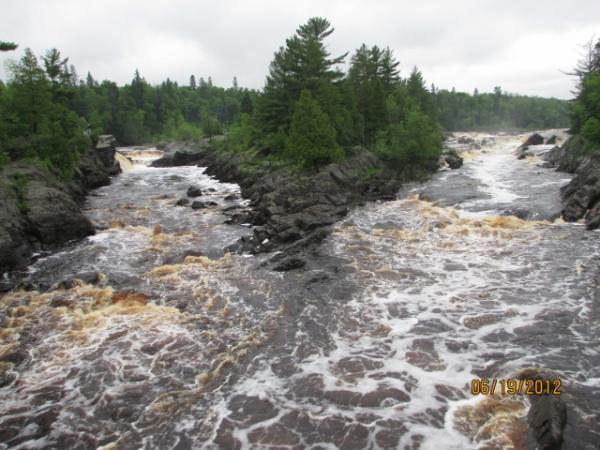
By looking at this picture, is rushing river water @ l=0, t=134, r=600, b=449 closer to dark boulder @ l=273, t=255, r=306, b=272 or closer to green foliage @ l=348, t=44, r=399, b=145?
dark boulder @ l=273, t=255, r=306, b=272

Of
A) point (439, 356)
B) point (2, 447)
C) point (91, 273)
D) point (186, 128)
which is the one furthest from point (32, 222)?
point (186, 128)

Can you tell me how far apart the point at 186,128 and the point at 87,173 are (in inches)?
2397

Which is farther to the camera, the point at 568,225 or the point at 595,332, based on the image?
the point at 568,225

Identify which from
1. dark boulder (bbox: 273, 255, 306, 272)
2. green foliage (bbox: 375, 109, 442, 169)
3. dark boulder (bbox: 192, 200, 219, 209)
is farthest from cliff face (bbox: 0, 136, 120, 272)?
green foliage (bbox: 375, 109, 442, 169)

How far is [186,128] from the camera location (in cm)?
10994

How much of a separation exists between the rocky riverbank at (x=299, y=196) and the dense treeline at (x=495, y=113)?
106 meters

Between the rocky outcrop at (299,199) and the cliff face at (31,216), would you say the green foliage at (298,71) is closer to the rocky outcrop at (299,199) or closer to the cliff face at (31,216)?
the rocky outcrop at (299,199)

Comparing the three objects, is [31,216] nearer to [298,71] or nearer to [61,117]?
[61,117]

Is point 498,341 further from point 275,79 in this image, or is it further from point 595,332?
point 275,79

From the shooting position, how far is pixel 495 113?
178 m

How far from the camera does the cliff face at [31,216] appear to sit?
79.7 ft

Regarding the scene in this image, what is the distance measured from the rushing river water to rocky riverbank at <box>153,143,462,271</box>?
185 cm

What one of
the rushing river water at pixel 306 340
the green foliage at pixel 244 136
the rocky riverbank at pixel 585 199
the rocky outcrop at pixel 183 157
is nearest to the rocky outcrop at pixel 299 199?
the rushing river water at pixel 306 340
